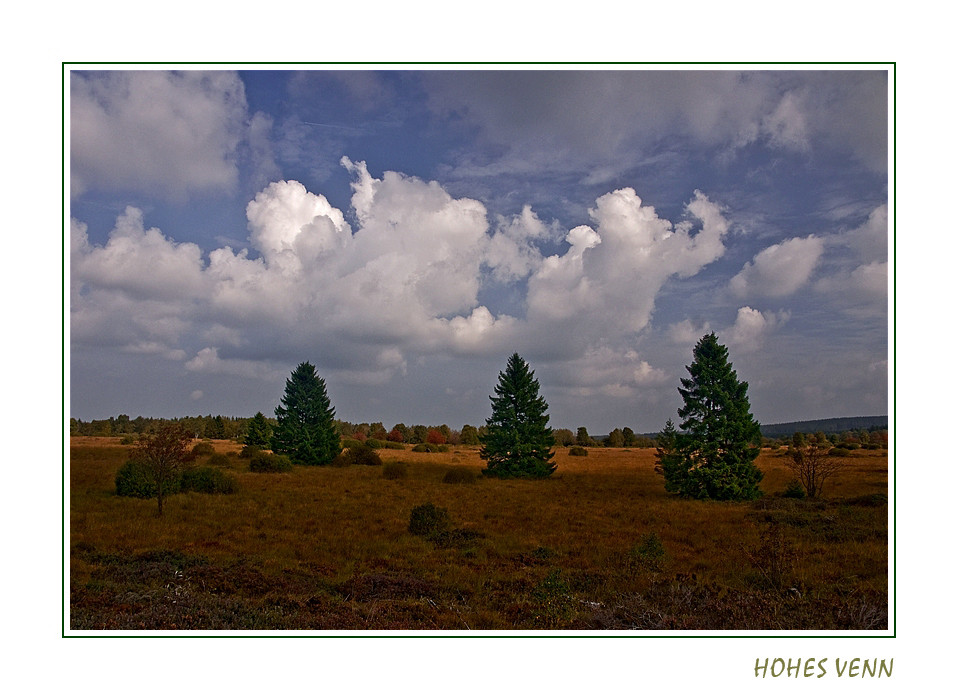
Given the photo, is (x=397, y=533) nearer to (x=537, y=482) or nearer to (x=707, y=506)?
(x=707, y=506)

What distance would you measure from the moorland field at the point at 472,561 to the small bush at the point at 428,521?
0.42 meters

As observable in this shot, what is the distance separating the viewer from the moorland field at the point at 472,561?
364 inches

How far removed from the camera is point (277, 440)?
36938mm

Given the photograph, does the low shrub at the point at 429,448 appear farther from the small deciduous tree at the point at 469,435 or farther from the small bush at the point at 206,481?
the small bush at the point at 206,481

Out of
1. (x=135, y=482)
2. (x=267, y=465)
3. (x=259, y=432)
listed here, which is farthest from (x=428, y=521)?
(x=259, y=432)

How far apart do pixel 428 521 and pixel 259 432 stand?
29944 mm

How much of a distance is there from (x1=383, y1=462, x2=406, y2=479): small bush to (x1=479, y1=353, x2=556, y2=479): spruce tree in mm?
4930

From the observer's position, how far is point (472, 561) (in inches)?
501

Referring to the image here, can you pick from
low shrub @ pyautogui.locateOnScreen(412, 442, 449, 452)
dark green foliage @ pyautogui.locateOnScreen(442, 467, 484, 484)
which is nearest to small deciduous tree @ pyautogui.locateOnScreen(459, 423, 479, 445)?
low shrub @ pyautogui.locateOnScreen(412, 442, 449, 452)

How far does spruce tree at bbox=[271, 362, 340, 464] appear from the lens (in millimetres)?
36594

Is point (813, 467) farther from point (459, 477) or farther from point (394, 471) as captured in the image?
point (394, 471)

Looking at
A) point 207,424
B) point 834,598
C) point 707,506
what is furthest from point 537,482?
point 207,424

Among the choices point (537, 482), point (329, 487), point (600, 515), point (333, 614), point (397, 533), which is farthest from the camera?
point (537, 482)
